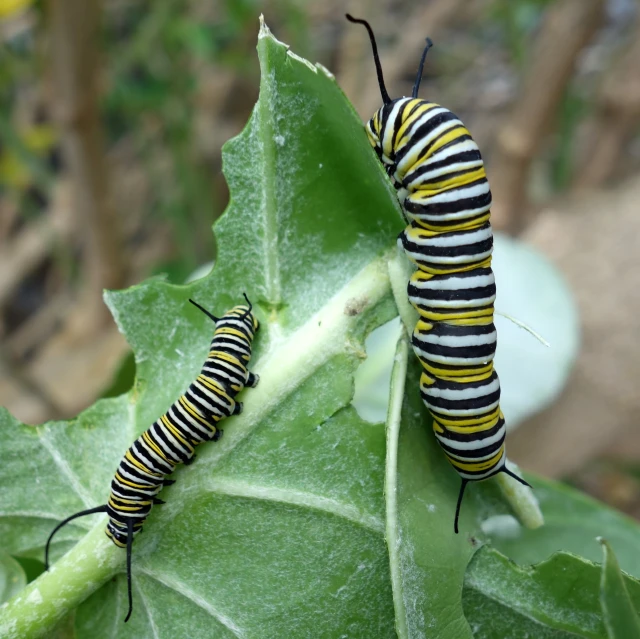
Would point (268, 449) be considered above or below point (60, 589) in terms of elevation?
above

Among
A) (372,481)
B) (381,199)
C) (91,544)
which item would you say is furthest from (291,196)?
(91,544)

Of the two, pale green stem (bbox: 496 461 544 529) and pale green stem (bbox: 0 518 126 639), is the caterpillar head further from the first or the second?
pale green stem (bbox: 0 518 126 639)

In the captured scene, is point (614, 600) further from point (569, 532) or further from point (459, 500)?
point (569, 532)

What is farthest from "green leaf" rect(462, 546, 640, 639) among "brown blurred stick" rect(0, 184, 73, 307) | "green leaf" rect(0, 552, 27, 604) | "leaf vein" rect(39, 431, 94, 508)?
"brown blurred stick" rect(0, 184, 73, 307)

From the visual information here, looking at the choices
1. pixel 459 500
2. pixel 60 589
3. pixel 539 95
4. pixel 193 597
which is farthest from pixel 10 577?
pixel 539 95

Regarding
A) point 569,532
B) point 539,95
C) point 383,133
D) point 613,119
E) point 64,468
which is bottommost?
point 569,532

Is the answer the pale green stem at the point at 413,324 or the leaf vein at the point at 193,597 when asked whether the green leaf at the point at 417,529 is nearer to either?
the pale green stem at the point at 413,324

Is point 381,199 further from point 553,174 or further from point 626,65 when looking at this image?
point 553,174
